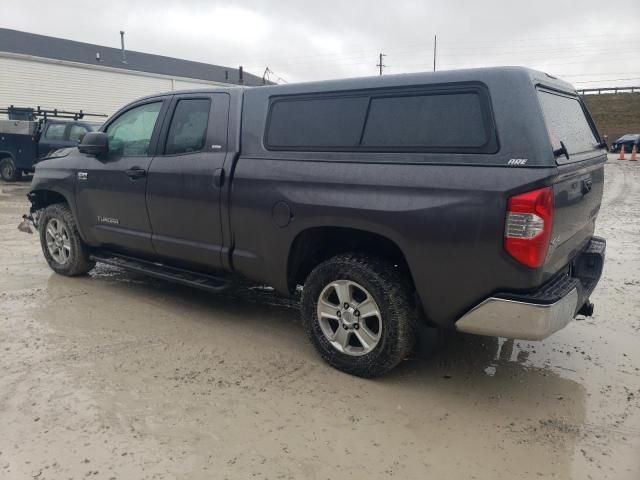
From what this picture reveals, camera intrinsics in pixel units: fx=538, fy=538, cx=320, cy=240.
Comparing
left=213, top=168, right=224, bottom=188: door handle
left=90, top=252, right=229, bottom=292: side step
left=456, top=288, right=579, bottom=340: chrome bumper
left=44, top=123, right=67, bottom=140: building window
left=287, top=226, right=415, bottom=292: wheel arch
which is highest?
left=44, top=123, right=67, bottom=140: building window

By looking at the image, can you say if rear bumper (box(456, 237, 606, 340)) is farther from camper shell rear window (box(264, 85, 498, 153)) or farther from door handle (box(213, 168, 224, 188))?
door handle (box(213, 168, 224, 188))

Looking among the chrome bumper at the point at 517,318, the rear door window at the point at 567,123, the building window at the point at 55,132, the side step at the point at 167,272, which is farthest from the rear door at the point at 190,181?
the building window at the point at 55,132

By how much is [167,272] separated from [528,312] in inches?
122

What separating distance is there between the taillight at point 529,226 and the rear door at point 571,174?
0.35 ft

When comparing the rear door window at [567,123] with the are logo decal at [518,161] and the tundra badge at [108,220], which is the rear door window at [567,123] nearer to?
the are logo decal at [518,161]

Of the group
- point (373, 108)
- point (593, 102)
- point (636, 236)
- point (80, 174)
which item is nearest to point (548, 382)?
point (373, 108)

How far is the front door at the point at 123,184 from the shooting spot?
189 inches

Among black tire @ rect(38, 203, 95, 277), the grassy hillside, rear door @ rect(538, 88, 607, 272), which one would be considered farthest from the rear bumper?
the grassy hillside

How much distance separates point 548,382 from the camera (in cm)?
361

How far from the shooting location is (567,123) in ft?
11.7

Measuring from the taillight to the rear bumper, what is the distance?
0.70 feet

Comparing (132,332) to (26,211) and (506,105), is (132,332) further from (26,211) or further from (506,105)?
(26,211)

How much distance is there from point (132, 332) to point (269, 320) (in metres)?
1.13

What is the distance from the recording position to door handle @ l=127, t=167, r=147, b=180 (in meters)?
4.71
